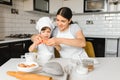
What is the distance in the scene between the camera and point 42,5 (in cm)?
362

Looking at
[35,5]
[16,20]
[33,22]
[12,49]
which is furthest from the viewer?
[33,22]

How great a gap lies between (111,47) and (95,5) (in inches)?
38.9

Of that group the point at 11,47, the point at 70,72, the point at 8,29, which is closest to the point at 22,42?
the point at 11,47

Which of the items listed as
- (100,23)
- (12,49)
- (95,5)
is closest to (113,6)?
(95,5)

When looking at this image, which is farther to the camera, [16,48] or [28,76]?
[16,48]

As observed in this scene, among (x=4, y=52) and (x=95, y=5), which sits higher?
(x=95, y=5)

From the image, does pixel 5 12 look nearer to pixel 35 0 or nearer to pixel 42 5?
pixel 35 0

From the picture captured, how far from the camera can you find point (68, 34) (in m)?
1.73

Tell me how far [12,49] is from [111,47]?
2.06 m

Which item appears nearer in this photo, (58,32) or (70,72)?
(70,72)

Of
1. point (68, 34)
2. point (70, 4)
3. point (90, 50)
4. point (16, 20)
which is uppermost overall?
point (70, 4)

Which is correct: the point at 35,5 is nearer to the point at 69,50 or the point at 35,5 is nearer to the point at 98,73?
the point at 69,50

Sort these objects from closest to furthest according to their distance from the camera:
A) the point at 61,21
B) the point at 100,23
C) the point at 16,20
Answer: the point at 61,21 < the point at 16,20 < the point at 100,23

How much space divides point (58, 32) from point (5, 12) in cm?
144
